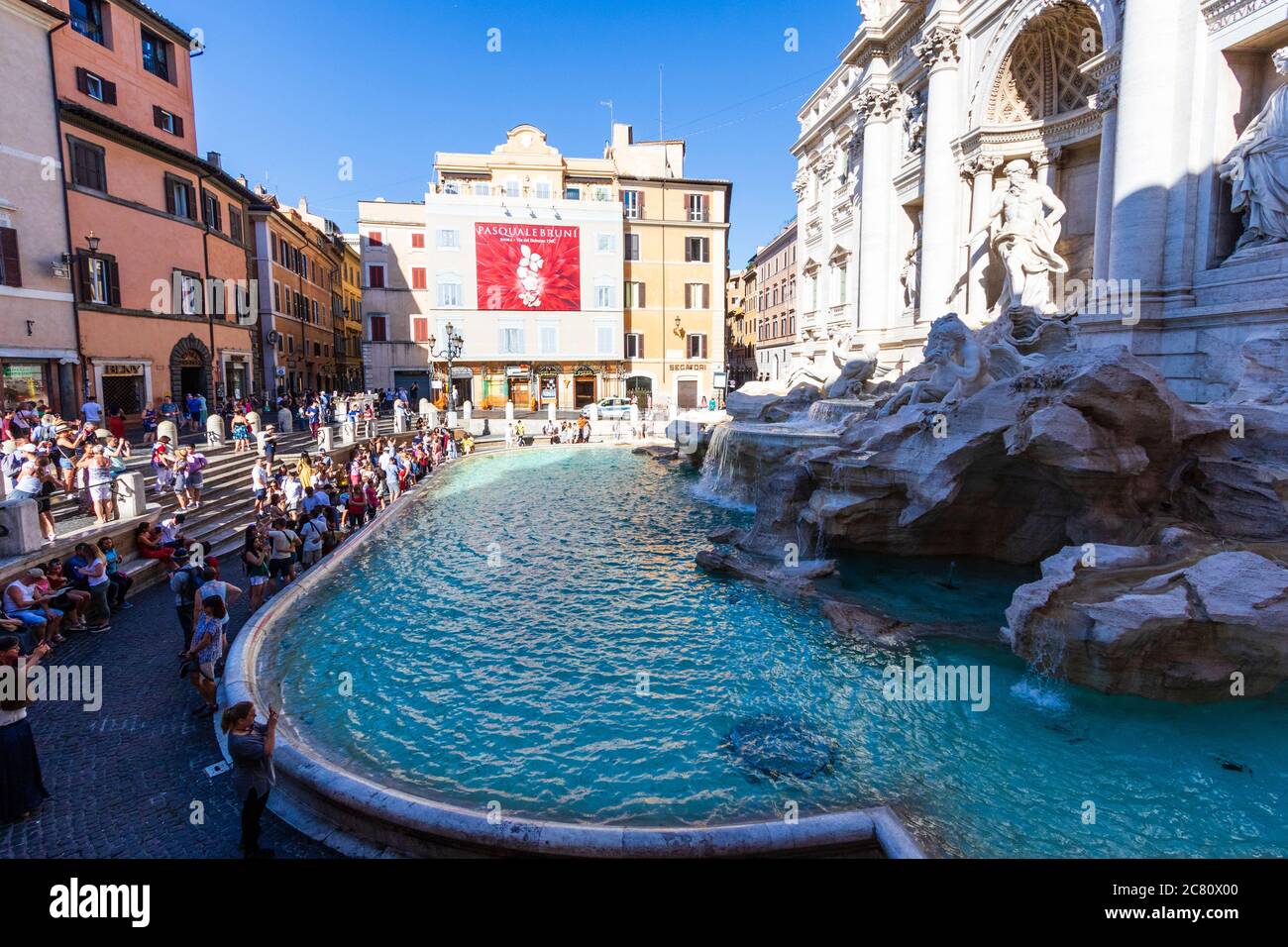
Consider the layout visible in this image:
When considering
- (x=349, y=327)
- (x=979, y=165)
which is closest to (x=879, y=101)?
(x=979, y=165)

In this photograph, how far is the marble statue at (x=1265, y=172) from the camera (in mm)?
11859

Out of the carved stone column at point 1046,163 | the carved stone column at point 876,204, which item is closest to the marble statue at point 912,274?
the carved stone column at point 876,204

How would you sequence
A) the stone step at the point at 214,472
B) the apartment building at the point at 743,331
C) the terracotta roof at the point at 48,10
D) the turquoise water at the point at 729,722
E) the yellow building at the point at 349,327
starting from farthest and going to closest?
the apartment building at the point at 743,331 < the yellow building at the point at 349,327 < the terracotta roof at the point at 48,10 < the stone step at the point at 214,472 < the turquoise water at the point at 729,722

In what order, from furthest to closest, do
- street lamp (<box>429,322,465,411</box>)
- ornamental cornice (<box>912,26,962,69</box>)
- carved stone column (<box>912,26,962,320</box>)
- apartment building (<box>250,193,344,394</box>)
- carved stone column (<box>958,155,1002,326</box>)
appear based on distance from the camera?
apartment building (<box>250,193,344,394</box>), street lamp (<box>429,322,465,411</box>), carved stone column (<box>912,26,962,320</box>), ornamental cornice (<box>912,26,962,69</box>), carved stone column (<box>958,155,1002,326</box>)

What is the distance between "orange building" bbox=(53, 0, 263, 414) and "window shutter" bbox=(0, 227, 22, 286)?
1.81 m

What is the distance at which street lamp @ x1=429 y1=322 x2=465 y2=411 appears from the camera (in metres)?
33.5

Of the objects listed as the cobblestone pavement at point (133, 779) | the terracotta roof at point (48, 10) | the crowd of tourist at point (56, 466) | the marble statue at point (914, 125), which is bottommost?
the cobblestone pavement at point (133, 779)

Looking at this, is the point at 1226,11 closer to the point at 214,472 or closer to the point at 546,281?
the point at 214,472

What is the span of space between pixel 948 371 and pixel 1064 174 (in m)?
10.8

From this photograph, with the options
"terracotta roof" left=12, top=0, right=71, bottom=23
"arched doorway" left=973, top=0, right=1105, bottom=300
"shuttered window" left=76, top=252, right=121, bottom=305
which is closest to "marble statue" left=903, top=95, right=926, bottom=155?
"arched doorway" left=973, top=0, right=1105, bottom=300

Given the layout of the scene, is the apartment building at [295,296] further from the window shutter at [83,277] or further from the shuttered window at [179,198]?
the window shutter at [83,277]

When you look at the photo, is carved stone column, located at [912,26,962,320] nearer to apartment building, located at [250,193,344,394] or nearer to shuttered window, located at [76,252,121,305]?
shuttered window, located at [76,252,121,305]

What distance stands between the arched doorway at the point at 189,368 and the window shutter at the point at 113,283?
3.14 meters
